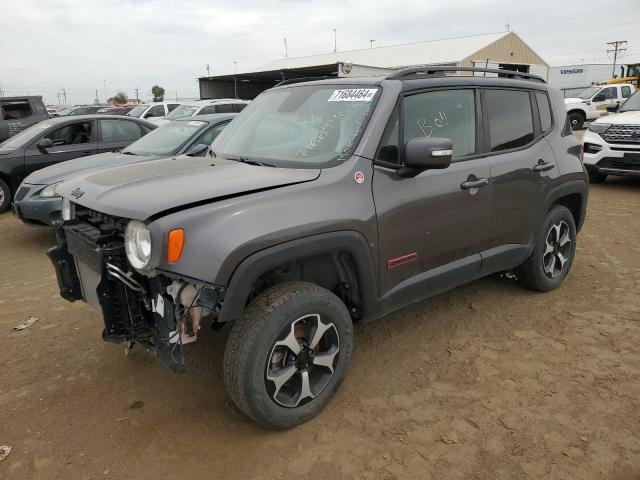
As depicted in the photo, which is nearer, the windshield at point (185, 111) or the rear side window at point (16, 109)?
the rear side window at point (16, 109)

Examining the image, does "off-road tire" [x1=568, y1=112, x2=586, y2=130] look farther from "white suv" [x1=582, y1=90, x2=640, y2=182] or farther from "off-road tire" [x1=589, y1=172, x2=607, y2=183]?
"off-road tire" [x1=589, y1=172, x2=607, y2=183]

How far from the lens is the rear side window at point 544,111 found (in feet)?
13.6

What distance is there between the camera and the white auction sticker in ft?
10.2

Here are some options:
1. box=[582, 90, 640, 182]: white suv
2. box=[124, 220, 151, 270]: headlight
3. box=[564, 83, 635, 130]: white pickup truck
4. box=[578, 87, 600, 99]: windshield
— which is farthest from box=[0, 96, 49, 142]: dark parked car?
box=[578, 87, 600, 99]: windshield

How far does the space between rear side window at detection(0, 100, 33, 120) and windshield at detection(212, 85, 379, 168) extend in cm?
1040

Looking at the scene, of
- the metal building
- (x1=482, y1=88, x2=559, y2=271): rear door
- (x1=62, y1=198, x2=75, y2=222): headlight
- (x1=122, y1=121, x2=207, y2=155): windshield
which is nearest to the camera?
(x1=62, y1=198, x2=75, y2=222): headlight

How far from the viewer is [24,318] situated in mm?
4211

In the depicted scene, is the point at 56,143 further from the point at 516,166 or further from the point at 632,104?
the point at 632,104

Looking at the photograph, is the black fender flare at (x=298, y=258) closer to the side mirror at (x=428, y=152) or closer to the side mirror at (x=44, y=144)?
the side mirror at (x=428, y=152)

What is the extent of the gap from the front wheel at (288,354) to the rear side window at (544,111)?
2568 mm

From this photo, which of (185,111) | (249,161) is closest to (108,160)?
(249,161)

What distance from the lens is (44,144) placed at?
762cm

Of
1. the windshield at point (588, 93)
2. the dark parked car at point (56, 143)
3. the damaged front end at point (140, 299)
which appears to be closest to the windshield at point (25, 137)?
the dark parked car at point (56, 143)

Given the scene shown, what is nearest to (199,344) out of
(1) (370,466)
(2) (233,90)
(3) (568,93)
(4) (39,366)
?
(4) (39,366)
